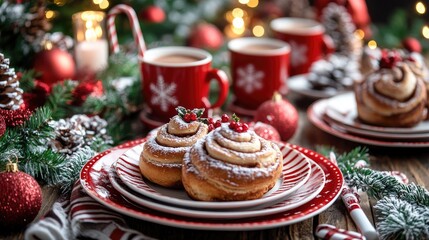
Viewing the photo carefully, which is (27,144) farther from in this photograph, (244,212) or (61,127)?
(244,212)

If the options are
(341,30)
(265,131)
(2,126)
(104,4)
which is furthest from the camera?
(341,30)

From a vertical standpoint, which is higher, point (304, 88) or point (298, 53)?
point (298, 53)

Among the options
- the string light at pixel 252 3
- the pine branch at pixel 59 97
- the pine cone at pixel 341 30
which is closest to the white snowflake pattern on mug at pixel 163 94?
the pine branch at pixel 59 97

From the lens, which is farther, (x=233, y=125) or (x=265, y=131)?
(x=265, y=131)

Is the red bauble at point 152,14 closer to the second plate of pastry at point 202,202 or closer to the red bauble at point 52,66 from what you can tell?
the red bauble at point 52,66

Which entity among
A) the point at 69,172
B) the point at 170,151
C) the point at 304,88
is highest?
the point at 170,151

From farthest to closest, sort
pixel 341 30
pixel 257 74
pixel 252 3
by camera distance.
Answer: pixel 252 3
pixel 341 30
pixel 257 74

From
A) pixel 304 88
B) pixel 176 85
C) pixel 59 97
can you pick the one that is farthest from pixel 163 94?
pixel 304 88

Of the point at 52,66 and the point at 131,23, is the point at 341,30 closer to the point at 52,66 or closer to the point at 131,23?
the point at 131,23

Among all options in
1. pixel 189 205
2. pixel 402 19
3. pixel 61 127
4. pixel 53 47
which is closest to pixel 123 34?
pixel 53 47
